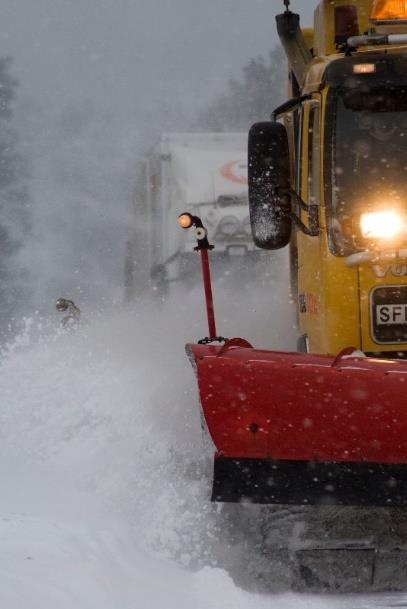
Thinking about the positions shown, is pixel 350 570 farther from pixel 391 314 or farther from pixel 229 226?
pixel 229 226

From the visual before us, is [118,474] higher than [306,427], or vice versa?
[306,427]

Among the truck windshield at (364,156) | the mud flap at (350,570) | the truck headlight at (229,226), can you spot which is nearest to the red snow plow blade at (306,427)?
the mud flap at (350,570)

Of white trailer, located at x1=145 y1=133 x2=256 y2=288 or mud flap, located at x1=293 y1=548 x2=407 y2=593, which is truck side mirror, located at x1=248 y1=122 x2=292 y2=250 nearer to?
mud flap, located at x1=293 y1=548 x2=407 y2=593

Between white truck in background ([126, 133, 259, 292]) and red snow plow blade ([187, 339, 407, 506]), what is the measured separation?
9.00m

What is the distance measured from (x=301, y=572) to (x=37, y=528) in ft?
3.75

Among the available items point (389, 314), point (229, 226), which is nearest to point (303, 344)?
point (389, 314)

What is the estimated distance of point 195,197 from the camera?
1383 cm

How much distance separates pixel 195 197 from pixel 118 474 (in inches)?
311

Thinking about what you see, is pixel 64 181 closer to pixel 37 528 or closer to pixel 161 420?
pixel 161 420

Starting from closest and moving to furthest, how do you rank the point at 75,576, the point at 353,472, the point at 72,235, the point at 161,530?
1. the point at 75,576
2. the point at 353,472
3. the point at 161,530
4. the point at 72,235

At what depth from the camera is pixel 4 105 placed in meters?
38.8

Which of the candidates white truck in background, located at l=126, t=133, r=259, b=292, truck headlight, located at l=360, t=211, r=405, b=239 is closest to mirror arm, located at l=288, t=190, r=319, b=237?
truck headlight, located at l=360, t=211, r=405, b=239

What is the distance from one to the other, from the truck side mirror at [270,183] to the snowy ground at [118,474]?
1378 mm

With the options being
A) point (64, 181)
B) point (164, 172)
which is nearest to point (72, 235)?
point (64, 181)
